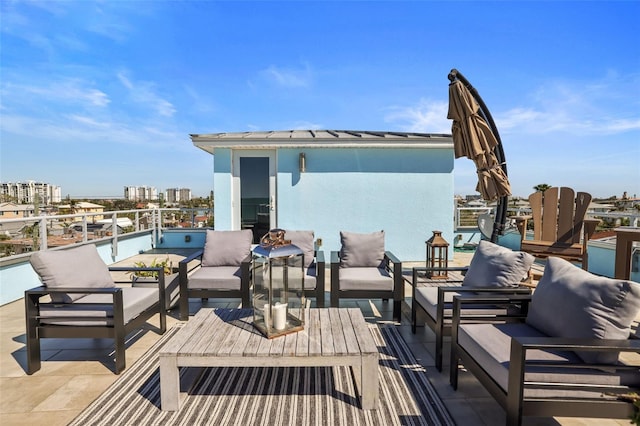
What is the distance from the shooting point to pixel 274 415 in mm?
1926

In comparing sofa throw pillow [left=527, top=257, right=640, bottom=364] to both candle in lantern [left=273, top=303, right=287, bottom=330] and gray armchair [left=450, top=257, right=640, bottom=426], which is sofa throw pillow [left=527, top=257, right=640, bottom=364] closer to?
gray armchair [left=450, top=257, right=640, bottom=426]

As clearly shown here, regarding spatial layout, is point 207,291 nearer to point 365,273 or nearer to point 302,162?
point 365,273

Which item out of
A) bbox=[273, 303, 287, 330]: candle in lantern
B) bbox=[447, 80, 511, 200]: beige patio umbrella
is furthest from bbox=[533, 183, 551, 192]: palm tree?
bbox=[273, 303, 287, 330]: candle in lantern

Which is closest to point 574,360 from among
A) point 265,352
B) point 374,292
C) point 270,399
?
point 265,352

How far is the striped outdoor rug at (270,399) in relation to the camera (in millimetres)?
1883

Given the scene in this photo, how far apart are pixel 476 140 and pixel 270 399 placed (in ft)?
11.5

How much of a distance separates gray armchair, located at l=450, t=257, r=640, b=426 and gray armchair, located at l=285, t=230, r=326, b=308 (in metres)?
1.89

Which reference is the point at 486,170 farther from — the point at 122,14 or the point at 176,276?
the point at 122,14

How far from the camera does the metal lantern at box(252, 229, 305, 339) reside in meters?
2.14

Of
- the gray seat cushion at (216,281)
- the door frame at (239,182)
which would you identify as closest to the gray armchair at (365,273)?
the gray seat cushion at (216,281)

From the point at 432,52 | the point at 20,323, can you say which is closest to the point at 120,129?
the point at 20,323

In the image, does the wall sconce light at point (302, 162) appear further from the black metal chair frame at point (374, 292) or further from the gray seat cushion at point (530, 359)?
the gray seat cushion at point (530, 359)

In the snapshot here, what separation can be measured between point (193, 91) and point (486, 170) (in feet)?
29.2

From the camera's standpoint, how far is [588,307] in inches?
64.1
